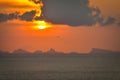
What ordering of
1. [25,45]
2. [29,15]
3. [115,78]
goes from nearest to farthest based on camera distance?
[29,15], [25,45], [115,78]

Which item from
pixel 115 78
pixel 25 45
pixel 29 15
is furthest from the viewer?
pixel 115 78

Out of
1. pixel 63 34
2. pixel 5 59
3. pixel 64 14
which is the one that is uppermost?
pixel 64 14

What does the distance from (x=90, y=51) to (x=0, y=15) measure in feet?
6.91

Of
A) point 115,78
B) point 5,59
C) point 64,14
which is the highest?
point 64,14

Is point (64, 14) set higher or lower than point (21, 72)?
higher

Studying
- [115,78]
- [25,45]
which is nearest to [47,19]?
[25,45]

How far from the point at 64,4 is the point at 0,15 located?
4.20 feet

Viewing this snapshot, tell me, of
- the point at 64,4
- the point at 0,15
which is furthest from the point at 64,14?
the point at 0,15

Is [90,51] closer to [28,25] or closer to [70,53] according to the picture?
[70,53]

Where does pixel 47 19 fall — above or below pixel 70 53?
above

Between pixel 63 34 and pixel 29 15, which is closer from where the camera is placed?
pixel 29 15

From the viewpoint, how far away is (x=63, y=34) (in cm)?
679

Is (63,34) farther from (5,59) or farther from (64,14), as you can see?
(5,59)

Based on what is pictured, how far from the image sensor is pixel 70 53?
23.3ft
